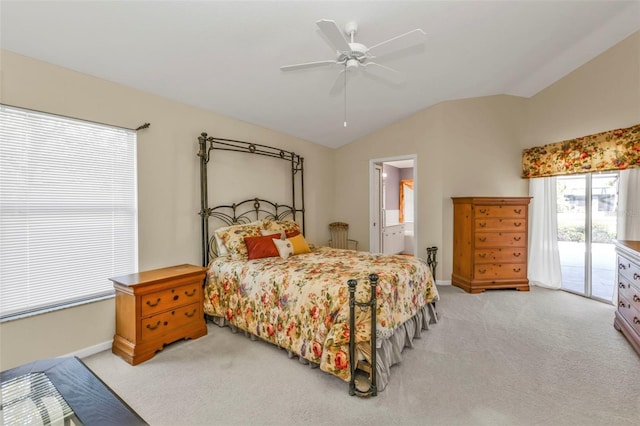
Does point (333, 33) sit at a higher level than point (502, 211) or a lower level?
higher

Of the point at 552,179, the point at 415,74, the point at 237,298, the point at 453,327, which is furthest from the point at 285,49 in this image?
the point at 552,179

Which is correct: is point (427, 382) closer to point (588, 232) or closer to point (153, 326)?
point (153, 326)

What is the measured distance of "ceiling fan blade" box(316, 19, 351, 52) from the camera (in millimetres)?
Answer: 1826

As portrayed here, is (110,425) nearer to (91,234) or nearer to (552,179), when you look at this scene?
(91,234)

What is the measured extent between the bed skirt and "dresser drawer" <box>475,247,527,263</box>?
153 cm

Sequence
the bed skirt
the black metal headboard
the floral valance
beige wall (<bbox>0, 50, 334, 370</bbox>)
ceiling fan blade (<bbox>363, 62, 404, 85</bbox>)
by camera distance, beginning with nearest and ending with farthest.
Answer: the bed skirt → beige wall (<bbox>0, 50, 334, 370</bbox>) → ceiling fan blade (<bbox>363, 62, 404, 85</bbox>) → the floral valance → the black metal headboard

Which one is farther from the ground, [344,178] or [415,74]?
[415,74]

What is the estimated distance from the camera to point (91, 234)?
2.71m

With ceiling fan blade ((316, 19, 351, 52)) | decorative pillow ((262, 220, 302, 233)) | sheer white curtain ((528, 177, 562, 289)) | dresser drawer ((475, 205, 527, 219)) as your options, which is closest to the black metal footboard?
ceiling fan blade ((316, 19, 351, 52))

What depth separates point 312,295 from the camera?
8.00ft

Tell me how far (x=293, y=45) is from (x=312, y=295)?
2270 mm

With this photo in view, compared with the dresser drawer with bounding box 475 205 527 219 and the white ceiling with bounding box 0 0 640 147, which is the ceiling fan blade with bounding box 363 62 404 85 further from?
the dresser drawer with bounding box 475 205 527 219

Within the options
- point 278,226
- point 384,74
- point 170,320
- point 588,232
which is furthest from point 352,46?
point 588,232

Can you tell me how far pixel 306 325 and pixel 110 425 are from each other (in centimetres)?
151
